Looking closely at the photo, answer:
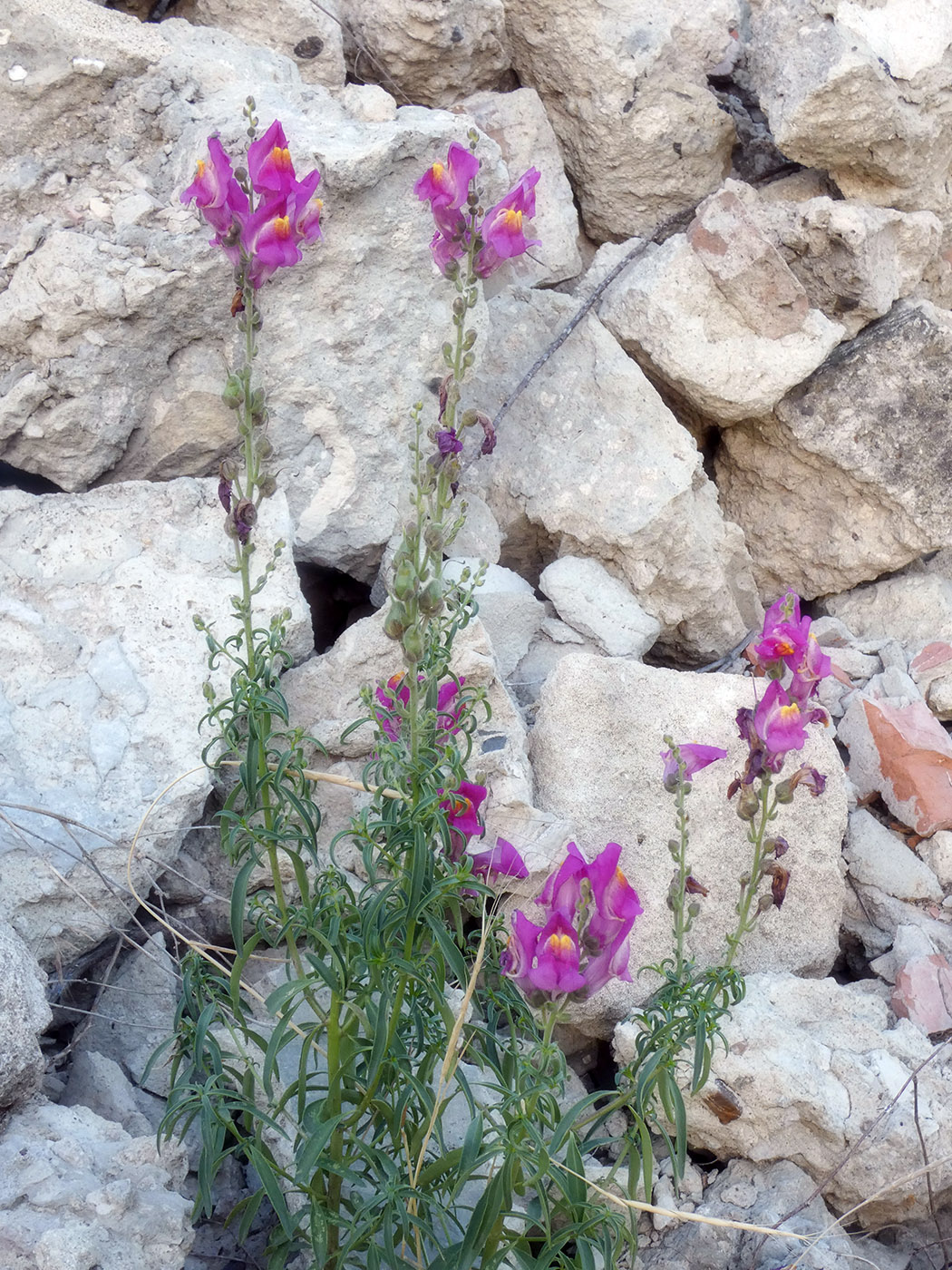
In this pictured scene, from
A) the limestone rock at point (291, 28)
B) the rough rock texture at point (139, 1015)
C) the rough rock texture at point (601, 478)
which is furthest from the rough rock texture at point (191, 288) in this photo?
the rough rock texture at point (139, 1015)

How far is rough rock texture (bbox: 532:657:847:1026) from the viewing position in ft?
9.33

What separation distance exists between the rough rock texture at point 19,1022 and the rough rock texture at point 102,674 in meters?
0.27

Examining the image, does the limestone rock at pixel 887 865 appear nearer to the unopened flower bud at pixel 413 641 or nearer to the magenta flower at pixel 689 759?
the magenta flower at pixel 689 759

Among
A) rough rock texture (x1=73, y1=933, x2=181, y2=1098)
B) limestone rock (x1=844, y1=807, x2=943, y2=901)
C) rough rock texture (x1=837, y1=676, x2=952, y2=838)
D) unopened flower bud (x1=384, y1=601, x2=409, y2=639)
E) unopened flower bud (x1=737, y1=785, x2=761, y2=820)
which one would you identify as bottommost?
rough rock texture (x1=73, y1=933, x2=181, y2=1098)

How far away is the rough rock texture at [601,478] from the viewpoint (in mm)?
3656

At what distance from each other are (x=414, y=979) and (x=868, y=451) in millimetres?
2575

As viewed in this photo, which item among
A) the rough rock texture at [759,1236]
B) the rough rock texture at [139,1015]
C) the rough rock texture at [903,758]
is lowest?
the rough rock texture at [759,1236]

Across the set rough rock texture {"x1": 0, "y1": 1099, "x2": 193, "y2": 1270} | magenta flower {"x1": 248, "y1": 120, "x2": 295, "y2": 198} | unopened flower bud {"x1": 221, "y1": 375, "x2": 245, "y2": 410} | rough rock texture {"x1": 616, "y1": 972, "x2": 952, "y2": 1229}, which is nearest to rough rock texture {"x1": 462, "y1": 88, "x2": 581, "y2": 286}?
magenta flower {"x1": 248, "y1": 120, "x2": 295, "y2": 198}

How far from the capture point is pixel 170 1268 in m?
Answer: 1.93

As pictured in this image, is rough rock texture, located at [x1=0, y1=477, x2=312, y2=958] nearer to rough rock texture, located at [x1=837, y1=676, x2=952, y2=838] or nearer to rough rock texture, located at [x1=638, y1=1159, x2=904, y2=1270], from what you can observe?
rough rock texture, located at [x1=638, y1=1159, x2=904, y2=1270]

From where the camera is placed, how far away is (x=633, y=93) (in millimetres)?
4047

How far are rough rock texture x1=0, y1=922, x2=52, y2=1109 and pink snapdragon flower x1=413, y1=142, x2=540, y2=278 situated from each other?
151cm

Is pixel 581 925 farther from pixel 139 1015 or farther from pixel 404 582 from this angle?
pixel 139 1015

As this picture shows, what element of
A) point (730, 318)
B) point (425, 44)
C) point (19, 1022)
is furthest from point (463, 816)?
point (425, 44)
